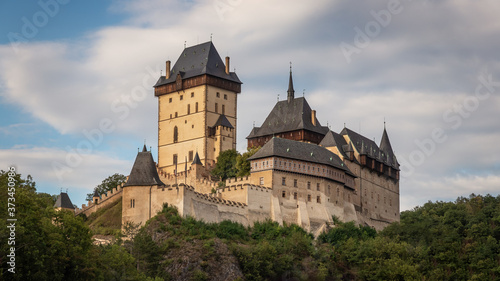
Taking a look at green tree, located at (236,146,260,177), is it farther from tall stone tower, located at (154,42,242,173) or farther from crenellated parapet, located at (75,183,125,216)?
crenellated parapet, located at (75,183,125,216)

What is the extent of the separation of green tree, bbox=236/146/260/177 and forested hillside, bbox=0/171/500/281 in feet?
26.7

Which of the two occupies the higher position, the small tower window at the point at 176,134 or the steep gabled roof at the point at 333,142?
the small tower window at the point at 176,134

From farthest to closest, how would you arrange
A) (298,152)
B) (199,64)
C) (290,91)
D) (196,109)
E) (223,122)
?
(290,91)
(199,64)
(196,109)
(223,122)
(298,152)

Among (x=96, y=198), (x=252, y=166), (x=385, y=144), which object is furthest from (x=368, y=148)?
(x=96, y=198)

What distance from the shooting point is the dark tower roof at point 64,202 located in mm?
91875

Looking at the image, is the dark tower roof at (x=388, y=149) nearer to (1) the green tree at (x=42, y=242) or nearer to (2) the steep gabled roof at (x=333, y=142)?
(2) the steep gabled roof at (x=333, y=142)

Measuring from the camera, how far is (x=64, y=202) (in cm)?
9244

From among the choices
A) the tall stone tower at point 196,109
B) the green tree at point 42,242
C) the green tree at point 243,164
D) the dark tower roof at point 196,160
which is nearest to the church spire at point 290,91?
the tall stone tower at point 196,109

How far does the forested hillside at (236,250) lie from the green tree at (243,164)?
8.14 metres

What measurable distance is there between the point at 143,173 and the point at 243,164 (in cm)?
1334

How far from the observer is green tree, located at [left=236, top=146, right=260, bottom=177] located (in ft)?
303

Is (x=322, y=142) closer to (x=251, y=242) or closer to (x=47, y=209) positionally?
(x=251, y=242)

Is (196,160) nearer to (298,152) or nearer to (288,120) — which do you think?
(298,152)

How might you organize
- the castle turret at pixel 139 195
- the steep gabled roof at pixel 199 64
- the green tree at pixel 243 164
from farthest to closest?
the steep gabled roof at pixel 199 64 < the green tree at pixel 243 164 < the castle turret at pixel 139 195
